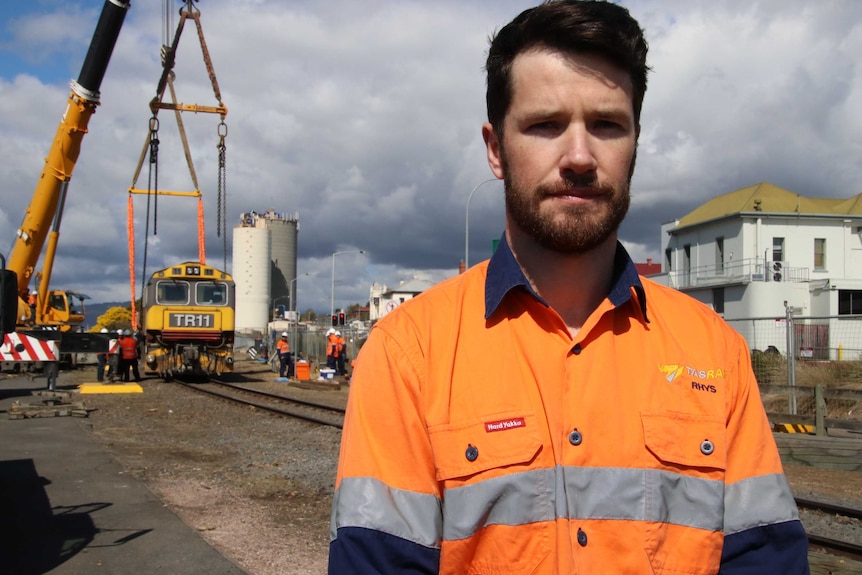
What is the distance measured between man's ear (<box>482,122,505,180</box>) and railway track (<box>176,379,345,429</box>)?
37.6ft

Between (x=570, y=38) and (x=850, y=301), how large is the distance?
34.2 metres

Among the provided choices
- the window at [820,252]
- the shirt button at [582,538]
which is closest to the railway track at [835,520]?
the shirt button at [582,538]

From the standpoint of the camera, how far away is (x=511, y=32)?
2.06m

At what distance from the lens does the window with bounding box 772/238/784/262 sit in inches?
1383

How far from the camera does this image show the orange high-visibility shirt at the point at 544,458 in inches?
68.1

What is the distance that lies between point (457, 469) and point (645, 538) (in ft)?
1.54

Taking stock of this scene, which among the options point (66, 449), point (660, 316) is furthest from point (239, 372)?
point (660, 316)

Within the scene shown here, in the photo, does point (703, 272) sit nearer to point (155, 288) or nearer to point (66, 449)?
point (155, 288)

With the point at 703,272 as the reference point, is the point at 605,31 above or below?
below

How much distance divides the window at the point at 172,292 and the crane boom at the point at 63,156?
3302 millimetres

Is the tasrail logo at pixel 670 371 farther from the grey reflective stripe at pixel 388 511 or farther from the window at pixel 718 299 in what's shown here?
the window at pixel 718 299

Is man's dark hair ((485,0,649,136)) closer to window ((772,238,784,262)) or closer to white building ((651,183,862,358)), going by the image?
white building ((651,183,862,358))

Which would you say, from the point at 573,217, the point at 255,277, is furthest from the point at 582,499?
the point at 255,277

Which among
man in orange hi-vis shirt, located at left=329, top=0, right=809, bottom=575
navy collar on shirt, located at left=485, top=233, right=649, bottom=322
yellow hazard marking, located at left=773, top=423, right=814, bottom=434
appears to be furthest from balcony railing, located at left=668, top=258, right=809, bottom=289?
man in orange hi-vis shirt, located at left=329, top=0, right=809, bottom=575
